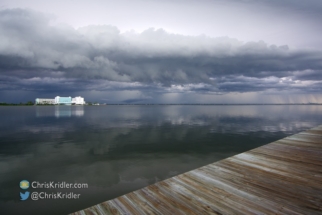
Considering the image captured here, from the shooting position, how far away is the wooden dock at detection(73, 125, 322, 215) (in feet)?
16.3

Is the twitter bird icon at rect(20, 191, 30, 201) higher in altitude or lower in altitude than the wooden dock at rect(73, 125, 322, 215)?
lower

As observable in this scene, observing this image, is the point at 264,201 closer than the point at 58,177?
Yes

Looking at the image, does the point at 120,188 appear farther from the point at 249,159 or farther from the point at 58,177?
the point at 249,159

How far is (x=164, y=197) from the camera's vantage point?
5625 millimetres

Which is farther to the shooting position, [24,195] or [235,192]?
[24,195]

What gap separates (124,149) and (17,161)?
9211 millimetres

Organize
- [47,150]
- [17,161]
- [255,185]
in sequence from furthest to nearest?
[47,150] < [17,161] < [255,185]

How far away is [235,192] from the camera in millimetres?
5785

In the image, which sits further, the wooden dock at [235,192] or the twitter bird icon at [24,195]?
the twitter bird icon at [24,195]

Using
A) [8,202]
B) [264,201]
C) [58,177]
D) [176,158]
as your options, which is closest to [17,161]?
[58,177]

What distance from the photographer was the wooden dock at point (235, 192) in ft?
16.3

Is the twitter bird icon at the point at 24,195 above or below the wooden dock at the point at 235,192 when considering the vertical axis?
below

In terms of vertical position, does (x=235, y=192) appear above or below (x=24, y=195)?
above

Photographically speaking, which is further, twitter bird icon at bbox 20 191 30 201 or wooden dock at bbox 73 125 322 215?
twitter bird icon at bbox 20 191 30 201
